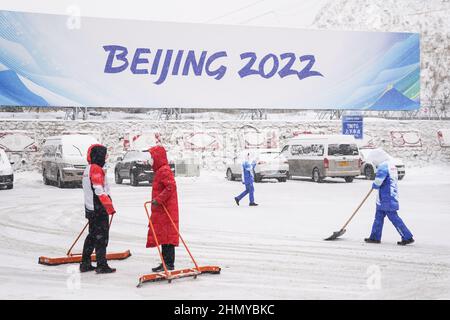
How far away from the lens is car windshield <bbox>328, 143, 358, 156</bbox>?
26672 millimetres

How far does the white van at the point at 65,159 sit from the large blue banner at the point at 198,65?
7263 millimetres

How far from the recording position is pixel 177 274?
7.70 meters

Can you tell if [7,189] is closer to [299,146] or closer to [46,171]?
[46,171]

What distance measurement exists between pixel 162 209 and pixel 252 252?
2.21 metres

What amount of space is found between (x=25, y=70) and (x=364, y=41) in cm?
1970

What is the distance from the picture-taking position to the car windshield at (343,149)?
2667cm

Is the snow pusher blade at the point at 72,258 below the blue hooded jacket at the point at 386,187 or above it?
below

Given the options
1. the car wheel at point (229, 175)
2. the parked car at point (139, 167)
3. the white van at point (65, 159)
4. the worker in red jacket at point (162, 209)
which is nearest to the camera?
the worker in red jacket at point (162, 209)

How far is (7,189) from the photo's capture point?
79.6ft

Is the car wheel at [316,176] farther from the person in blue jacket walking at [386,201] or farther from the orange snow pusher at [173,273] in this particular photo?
the orange snow pusher at [173,273]

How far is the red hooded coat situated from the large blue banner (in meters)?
26.9

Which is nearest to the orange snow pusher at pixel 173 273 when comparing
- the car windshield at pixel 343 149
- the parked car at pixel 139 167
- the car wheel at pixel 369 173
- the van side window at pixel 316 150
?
the parked car at pixel 139 167

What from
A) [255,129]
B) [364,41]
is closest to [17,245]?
[255,129]

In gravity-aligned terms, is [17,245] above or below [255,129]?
below
